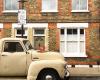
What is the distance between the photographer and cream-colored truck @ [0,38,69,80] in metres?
15.1

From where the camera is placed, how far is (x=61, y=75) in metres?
15.1

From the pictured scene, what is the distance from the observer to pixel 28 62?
1549cm

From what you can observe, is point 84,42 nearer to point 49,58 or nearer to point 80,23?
point 80,23

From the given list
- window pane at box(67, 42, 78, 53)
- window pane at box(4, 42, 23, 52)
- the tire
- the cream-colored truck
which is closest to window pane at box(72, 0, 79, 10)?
window pane at box(67, 42, 78, 53)

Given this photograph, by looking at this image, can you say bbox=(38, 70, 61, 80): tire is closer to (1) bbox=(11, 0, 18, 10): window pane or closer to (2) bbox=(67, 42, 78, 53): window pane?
(2) bbox=(67, 42, 78, 53): window pane

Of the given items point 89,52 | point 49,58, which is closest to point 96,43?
point 89,52

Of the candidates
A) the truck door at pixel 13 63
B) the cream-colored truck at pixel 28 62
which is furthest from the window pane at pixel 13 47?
the truck door at pixel 13 63

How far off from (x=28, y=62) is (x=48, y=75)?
866 millimetres

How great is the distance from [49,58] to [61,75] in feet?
2.93

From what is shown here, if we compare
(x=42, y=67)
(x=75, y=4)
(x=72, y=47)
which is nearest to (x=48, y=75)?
(x=42, y=67)

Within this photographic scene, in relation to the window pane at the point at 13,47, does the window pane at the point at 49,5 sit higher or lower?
higher

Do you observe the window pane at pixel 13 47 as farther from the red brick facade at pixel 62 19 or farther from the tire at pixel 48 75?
the red brick facade at pixel 62 19

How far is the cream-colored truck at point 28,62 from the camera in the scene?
15.1 meters

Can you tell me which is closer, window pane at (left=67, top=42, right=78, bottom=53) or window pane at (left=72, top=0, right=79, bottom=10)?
window pane at (left=67, top=42, right=78, bottom=53)
